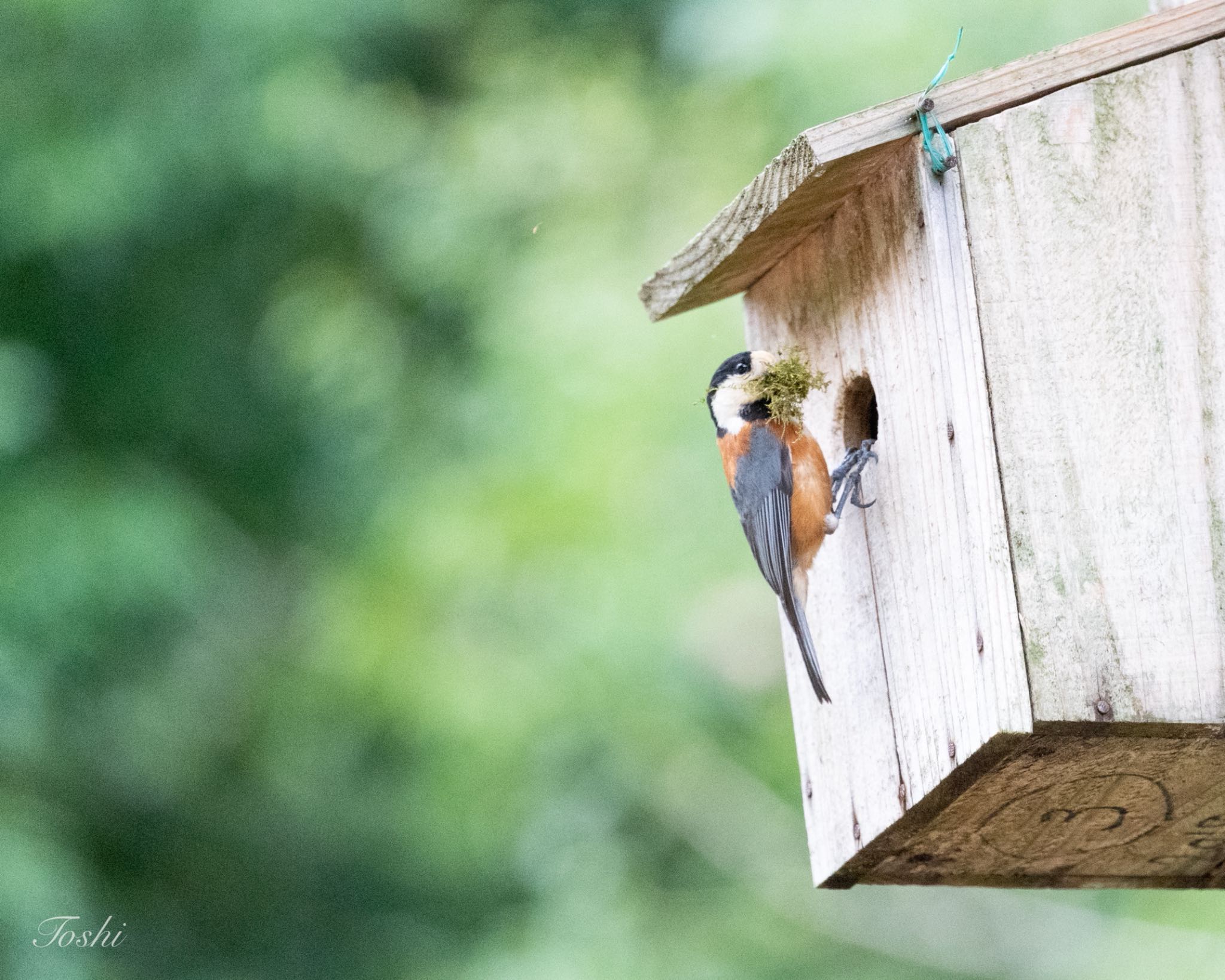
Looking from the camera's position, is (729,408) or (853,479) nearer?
(853,479)

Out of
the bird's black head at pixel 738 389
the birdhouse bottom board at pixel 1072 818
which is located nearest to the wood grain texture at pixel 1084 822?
the birdhouse bottom board at pixel 1072 818

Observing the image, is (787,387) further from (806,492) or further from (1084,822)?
(1084,822)

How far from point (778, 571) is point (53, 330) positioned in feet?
11.2

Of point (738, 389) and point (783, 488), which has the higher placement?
point (738, 389)

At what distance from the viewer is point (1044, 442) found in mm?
2025

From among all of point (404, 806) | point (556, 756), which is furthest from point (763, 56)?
point (404, 806)

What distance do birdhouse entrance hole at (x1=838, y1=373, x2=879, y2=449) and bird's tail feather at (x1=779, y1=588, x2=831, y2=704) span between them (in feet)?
0.96

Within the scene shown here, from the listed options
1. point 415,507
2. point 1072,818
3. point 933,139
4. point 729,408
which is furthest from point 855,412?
point 415,507

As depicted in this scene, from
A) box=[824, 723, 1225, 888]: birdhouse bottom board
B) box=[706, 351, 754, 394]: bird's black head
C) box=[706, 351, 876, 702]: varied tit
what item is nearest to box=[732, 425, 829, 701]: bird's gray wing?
box=[706, 351, 876, 702]: varied tit

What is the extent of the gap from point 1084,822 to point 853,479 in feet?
2.14

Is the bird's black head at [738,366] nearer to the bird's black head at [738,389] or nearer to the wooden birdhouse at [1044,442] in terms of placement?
the bird's black head at [738,389]

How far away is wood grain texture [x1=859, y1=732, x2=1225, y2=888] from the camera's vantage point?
81.7 inches

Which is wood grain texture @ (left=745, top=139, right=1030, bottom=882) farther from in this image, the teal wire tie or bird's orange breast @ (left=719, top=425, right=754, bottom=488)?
bird's orange breast @ (left=719, top=425, right=754, bottom=488)

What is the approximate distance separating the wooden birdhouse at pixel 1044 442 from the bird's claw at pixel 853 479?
0.10ft
